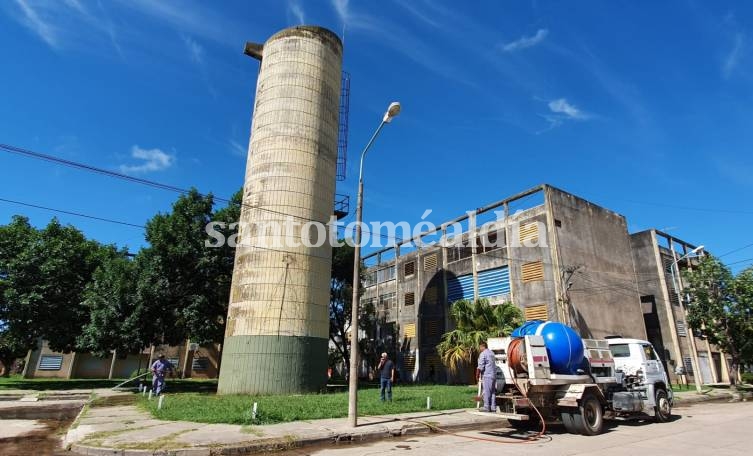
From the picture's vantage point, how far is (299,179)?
74.7ft

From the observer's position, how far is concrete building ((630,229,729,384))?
34.6 meters

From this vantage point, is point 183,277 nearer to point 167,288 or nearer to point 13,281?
point 167,288

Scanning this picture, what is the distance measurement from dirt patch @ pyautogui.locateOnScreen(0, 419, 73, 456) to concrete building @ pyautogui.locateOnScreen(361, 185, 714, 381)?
56.0 ft


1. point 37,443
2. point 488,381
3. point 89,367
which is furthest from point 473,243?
point 89,367

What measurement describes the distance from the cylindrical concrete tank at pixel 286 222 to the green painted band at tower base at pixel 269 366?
45mm

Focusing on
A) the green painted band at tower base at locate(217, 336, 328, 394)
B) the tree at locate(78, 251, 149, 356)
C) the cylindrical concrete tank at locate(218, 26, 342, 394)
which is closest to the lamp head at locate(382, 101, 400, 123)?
the cylindrical concrete tank at locate(218, 26, 342, 394)

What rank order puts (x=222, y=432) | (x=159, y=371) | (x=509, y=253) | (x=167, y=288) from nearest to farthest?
1. (x=222, y=432)
2. (x=159, y=371)
3. (x=167, y=288)
4. (x=509, y=253)

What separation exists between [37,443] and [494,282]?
2702 cm

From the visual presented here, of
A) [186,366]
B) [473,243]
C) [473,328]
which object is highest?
[473,243]

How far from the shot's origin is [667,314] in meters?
35.2

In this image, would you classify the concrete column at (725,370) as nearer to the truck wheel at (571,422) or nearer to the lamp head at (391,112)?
the truck wheel at (571,422)

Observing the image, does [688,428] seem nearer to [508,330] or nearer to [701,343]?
[508,330]

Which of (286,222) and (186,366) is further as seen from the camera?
(186,366)

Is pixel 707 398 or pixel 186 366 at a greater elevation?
pixel 186 366
